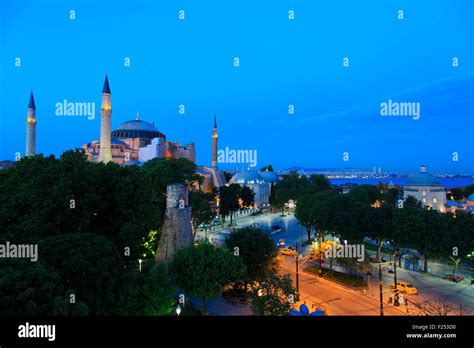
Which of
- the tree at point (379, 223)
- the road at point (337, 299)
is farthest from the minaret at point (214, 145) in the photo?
the road at point (337, 299)

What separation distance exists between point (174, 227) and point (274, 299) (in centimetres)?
910

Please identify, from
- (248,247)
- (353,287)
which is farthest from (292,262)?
(248,247)

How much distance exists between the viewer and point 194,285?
15.9 meters

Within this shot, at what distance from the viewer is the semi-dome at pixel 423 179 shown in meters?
52.3

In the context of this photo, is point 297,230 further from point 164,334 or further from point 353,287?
point 164,334

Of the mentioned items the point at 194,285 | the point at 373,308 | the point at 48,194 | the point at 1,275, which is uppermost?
the point at 48,194

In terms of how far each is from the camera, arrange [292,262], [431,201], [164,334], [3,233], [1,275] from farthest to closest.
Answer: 1. [431,201]
2. [292,262]
3. [3,233]
4. [1,275]
5. [164,334]

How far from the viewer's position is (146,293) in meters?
12.6

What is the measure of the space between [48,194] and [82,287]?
7.68m

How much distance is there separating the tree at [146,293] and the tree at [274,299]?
384cm

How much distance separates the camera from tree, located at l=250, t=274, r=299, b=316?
13.7 m

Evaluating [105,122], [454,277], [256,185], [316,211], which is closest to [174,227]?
[316,211]

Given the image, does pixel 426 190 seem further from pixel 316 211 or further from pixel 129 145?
pixel 129 145

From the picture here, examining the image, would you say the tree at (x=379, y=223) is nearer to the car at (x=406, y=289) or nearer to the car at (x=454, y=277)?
the car at (x=454, y=277)
